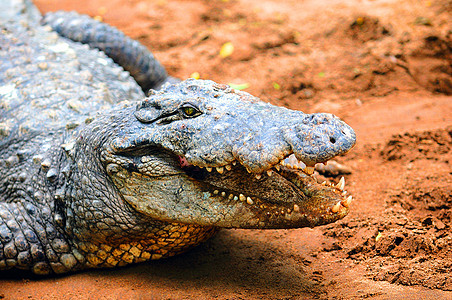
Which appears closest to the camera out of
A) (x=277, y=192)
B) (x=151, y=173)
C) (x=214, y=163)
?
(x=214, y=163)

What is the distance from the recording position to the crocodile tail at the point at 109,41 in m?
5.30

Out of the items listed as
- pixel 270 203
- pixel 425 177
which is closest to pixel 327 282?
pixel 270 203

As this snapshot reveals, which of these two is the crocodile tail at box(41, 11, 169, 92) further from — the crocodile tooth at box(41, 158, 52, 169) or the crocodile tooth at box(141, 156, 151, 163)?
the crocodile tooth at box(141, 156, 151, 163)

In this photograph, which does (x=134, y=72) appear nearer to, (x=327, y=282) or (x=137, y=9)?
(x=137, y=9)

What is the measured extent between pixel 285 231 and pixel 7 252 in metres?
1.96

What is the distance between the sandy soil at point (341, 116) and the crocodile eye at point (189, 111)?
1.09m

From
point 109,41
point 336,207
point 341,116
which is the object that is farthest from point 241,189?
point 109,41

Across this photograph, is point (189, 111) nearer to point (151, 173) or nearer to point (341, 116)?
point (151, 173)

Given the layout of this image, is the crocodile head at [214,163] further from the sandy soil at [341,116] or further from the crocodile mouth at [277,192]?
the sandy soil at [341,116]

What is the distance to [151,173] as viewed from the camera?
9.46ft

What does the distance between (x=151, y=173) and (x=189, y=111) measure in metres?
0.44

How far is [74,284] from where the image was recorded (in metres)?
3.20

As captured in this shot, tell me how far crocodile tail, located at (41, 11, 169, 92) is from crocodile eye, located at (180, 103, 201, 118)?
275 centimetres

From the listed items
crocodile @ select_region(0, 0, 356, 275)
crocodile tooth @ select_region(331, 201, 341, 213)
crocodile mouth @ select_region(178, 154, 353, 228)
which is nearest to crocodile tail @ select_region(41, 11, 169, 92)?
crocodile @ select_region(0, 0, 356, 275)
